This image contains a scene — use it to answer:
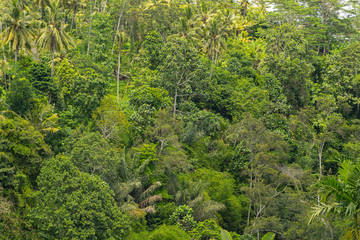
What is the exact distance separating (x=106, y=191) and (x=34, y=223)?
146 inches

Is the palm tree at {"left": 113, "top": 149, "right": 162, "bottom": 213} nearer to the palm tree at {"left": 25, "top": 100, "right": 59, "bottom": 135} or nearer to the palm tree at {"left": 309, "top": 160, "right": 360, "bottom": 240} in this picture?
the palm tree at {"left": 25, "top": 100, "right": 59, "bottom": 135}

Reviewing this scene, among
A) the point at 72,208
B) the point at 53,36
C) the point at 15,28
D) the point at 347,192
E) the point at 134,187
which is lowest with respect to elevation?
the point at 134,187

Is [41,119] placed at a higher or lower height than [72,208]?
higher

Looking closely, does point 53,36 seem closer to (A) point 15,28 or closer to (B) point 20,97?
(A) point 15,28

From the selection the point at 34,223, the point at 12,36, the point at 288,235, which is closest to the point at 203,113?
the point at 288,235

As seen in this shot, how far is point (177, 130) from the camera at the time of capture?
1309 inches

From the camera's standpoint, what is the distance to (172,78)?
121 feet

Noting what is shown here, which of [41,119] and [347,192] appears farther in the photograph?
[41,119]

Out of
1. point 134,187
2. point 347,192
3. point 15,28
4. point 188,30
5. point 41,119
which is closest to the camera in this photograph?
point 347,192

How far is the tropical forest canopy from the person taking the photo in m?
19.1

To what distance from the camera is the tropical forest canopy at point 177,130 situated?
19.1 metres

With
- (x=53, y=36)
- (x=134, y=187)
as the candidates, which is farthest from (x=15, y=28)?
(x=134, y=187)

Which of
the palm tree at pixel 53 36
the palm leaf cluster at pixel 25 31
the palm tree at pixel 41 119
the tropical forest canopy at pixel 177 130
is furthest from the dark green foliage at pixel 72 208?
the palm leaf cluster at pixel 25 31

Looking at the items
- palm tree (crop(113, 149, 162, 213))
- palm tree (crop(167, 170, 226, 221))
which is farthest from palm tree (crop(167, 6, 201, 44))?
palm tree (crop(167, 170, 226, 221))
